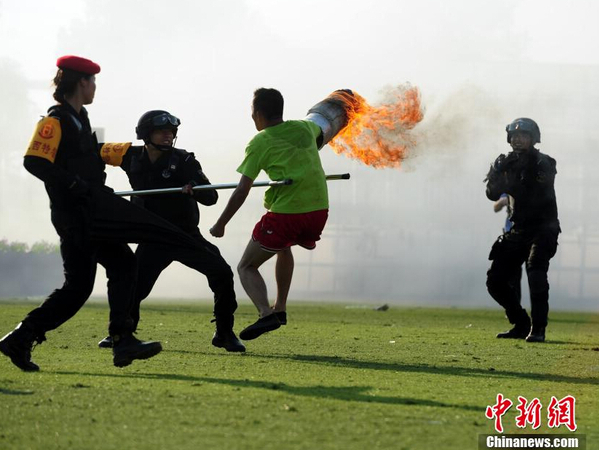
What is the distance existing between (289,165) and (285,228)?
44 cm

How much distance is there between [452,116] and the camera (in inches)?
689

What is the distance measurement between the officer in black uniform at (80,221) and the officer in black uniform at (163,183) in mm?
1485

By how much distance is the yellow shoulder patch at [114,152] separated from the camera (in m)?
8.27

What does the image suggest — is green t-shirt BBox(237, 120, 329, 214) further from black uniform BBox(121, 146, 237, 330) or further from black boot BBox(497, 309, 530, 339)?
black boot BBox(497, 309, 530, 339)

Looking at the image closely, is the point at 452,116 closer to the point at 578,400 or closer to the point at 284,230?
the point at 284,230

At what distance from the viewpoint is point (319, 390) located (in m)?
5.75

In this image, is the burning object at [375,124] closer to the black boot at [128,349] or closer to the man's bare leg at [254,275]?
the man's bare leg at [254,275]

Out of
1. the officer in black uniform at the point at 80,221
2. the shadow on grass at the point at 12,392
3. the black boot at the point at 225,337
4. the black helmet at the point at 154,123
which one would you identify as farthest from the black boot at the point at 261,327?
the shadow on grass at the point at 12,392

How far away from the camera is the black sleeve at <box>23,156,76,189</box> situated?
243 inches

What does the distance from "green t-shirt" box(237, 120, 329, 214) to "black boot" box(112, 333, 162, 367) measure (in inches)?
63.4

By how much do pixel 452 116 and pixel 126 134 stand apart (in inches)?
660

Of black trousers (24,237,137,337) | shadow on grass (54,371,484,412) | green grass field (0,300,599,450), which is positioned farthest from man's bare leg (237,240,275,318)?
shadow on grass (54,371,484,412)

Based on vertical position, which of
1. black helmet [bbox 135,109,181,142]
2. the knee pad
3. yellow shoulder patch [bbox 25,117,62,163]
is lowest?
the knee pad

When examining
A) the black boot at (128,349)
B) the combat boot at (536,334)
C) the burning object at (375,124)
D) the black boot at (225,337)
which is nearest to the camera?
the black boot at (128,349)
